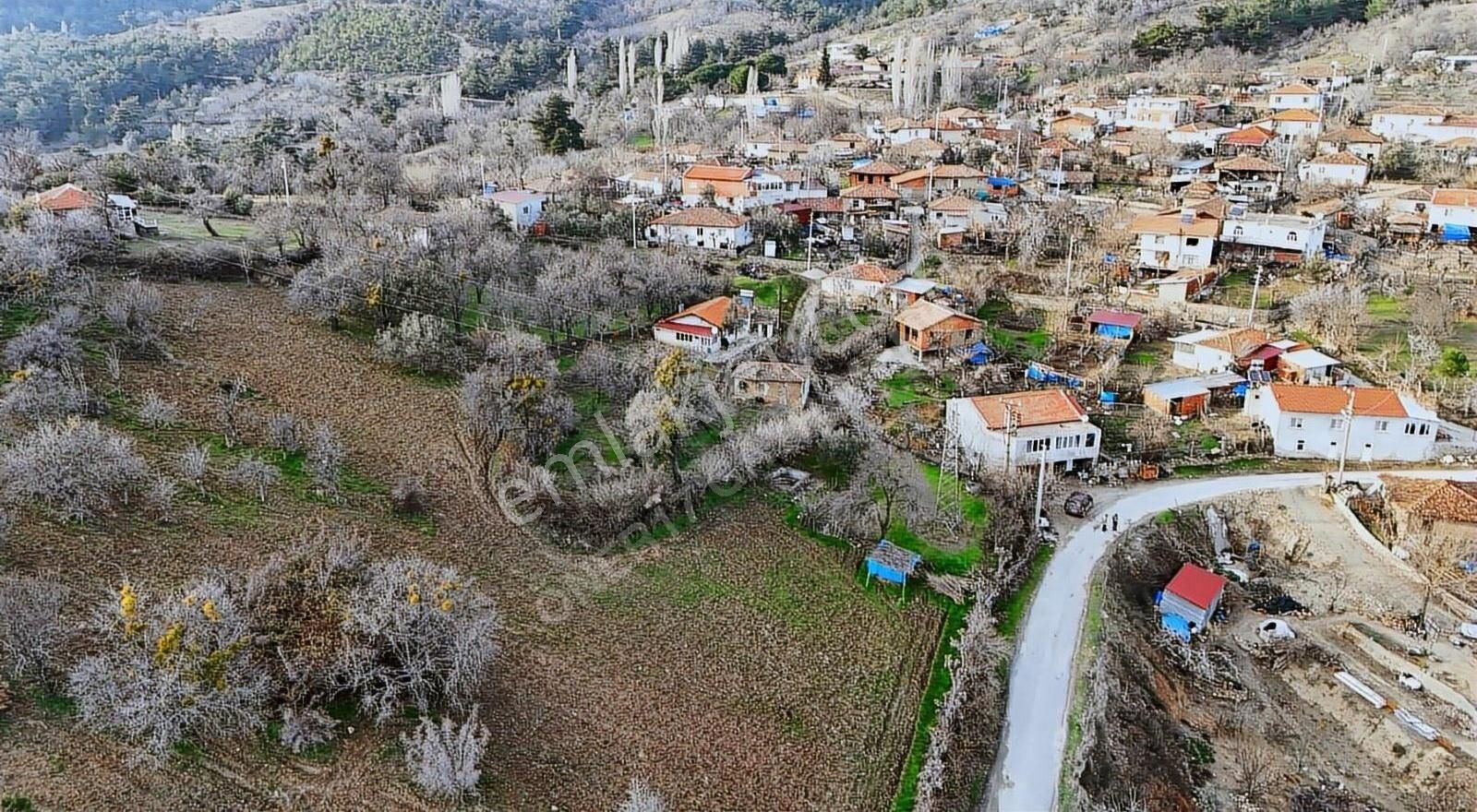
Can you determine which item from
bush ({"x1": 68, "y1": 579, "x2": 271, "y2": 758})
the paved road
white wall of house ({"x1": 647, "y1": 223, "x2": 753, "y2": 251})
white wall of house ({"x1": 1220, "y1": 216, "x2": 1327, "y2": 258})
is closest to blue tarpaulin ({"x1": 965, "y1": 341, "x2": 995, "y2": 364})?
the paved road

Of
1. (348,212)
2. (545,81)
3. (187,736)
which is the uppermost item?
(545,81)

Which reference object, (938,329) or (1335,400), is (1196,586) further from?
(938,329)

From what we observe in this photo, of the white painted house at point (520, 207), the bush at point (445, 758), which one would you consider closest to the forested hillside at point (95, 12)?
Result: the white painted house at point (520, 207)

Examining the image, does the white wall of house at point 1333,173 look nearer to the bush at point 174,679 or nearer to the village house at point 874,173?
the village house at point 874,173

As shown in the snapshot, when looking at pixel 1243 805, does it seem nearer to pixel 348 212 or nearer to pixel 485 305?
pixel 485 305

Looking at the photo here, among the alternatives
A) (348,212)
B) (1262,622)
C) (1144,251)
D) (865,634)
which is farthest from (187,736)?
(1144,251)

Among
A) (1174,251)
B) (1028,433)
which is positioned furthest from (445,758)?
(1174,251)

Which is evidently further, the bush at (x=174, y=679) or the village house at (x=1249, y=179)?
the village house at (x=1249, y=179)
